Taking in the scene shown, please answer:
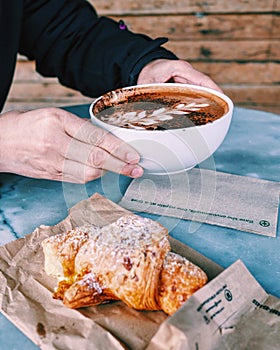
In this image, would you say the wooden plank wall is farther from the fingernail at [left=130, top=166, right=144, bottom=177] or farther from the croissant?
the croissant

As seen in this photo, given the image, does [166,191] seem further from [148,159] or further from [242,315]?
[242,315]

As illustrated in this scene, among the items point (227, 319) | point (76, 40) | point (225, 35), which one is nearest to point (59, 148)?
point (227, 319)

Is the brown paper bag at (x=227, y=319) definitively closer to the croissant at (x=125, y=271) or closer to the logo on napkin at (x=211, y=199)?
the croissant at (x=125, y=271)

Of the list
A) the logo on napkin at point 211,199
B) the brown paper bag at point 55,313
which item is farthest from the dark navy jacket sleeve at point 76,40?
the brown paper bag at point 55,313

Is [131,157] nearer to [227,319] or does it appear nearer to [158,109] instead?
[158,109]

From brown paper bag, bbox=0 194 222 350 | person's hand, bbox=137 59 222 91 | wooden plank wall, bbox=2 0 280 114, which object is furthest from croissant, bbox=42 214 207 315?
wooden plank wall, bbox=2 0 280 114

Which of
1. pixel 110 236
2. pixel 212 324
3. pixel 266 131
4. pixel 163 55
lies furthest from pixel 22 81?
pixel 212 324
